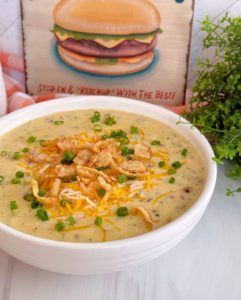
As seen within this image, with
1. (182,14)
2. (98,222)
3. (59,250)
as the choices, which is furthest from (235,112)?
(59,250)

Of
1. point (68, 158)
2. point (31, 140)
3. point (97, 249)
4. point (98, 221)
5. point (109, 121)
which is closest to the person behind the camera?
point (97, 249)

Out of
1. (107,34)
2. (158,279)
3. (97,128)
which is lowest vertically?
(158,279)

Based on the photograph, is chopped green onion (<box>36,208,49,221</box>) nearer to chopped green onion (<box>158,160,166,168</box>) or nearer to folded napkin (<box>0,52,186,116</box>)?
chopped green onion (<box>158,160,166,168</box>)

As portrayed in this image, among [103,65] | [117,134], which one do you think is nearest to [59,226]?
[117,134]

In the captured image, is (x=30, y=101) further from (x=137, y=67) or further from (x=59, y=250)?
(x=59, y=250)

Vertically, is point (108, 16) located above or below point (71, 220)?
above

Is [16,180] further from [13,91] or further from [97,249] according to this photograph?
[13,91]
